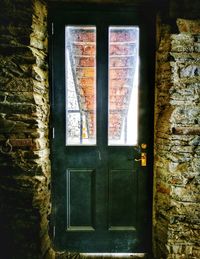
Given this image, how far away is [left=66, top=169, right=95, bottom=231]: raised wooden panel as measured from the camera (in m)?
2.44

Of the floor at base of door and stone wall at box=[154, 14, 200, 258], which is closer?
stone wall at box=[154, 14, 200, 258]

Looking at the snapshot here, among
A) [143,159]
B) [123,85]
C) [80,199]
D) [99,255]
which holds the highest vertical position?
[123,85]

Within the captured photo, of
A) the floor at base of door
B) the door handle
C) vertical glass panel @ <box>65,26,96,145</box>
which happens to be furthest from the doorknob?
the floor at base of door

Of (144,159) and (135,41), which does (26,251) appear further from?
(135,41)

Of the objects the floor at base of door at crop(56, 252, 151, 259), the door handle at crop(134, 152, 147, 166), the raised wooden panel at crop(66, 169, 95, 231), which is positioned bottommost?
the floor at base of door at crop(56, 252, 151, 259)

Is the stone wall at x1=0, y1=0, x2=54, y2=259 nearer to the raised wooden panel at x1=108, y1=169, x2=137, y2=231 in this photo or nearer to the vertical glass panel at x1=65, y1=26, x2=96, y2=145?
the vertical glass panel at x1=65, y1=26, x2=96, y2=145

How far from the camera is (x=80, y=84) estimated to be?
2.40 m

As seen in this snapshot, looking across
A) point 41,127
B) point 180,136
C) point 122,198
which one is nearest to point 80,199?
point 122,198

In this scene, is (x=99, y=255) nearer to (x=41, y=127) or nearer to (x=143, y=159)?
(x=143, y=159)

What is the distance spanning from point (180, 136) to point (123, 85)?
80cm

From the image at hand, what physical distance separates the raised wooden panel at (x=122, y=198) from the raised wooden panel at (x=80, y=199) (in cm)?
22

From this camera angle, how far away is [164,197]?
7.30ft

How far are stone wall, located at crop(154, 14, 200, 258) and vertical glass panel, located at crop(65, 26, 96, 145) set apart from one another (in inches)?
28.3

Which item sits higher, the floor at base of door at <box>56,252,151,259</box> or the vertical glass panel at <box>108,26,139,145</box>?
the vertical glass panel at <box>108,26,139,145</box>
